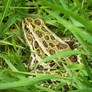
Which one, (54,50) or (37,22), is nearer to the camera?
(54,50)

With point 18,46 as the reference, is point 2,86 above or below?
below

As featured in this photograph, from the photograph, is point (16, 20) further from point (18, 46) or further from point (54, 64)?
point (54, 64)

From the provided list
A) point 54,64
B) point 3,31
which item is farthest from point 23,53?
point 54,64

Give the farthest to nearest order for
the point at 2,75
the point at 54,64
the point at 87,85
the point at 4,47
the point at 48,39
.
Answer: the point at 4,47
the point at 48,39
the point at 54,64
the point at 2,75
the point at 87,85

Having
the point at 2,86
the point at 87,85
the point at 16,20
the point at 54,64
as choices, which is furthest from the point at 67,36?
the point at 2,86

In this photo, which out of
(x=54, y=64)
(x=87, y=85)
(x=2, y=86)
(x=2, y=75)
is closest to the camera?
(x=2, y=86)

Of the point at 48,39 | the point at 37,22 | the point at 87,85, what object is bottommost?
the point at 87,85

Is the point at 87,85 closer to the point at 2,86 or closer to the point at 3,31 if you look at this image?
the point at 2,86
